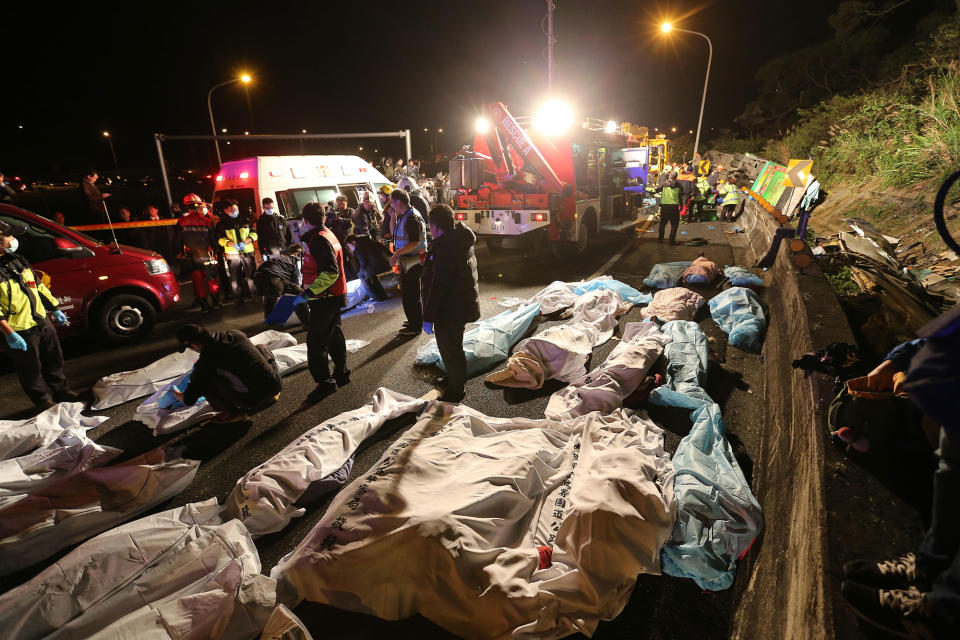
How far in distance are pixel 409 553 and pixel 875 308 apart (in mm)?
5221

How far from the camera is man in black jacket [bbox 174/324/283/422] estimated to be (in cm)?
362

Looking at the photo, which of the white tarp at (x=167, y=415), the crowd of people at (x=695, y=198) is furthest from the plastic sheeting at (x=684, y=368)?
the crowd of people at (x=695, y=198)

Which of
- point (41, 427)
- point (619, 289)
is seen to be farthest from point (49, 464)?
point (619, 289)

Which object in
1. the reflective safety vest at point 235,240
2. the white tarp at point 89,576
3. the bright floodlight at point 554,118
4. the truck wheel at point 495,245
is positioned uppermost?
the bright floodlight at point 554,118

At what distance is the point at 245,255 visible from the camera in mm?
7449

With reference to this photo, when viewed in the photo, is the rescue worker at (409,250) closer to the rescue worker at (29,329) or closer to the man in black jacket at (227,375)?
the man in black jacket at (227,375)

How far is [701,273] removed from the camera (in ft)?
22.5

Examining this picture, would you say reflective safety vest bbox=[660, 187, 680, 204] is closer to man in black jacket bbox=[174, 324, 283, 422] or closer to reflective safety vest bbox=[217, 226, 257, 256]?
reflective safety vest bbox=[217, 226, 257, 256]

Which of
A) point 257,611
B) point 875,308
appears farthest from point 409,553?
point 875,308

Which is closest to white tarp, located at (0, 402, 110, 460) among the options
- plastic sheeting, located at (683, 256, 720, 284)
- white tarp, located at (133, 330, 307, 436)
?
white tarp, located at (133, 330, 307, 436)

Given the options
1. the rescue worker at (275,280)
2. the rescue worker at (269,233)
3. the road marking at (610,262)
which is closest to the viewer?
the rescue worker at (275,280)

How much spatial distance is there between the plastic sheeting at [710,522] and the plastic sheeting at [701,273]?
4.84 m

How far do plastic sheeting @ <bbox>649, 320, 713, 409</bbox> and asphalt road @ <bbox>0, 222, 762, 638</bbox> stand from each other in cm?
15

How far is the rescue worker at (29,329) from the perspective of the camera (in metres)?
3.68
